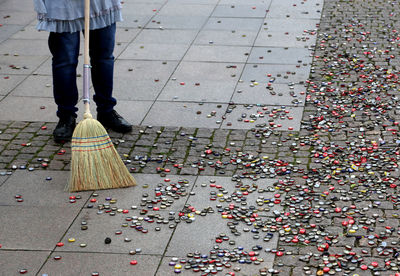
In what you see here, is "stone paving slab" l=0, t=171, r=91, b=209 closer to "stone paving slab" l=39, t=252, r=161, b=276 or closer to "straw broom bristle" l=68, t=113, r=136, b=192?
"straw broom bristle" l=68, t=113, r=136, b=192

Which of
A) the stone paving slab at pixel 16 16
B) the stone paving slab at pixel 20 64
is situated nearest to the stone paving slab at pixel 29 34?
the stone paving slab at pixel 16 16

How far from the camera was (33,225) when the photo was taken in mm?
4980

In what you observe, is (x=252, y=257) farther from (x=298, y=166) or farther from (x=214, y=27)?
(x=214, y=27)

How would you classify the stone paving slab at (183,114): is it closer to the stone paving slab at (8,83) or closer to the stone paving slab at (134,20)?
the stone paving slab at (8,83)

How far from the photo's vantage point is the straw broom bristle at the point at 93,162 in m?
5.38

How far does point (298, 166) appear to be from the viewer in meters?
5.75

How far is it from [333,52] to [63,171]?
4.17m

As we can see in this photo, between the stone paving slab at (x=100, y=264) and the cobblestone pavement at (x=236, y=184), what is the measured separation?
1 centimetres

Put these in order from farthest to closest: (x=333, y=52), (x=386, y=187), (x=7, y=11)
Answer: (x=7, y=11) → (x=333, y=52) → (x=386, y=187)

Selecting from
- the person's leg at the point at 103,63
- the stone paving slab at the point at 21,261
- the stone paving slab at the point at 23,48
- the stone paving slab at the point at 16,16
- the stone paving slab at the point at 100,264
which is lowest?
the stone paving slab at the point at 16,16

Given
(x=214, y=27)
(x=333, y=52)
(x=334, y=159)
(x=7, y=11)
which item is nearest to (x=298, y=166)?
(x=334, y=159)

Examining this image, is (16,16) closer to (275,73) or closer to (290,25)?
(290,25)

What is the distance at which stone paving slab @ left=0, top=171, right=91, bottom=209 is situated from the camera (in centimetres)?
529

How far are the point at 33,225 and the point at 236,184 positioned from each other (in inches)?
63.5
